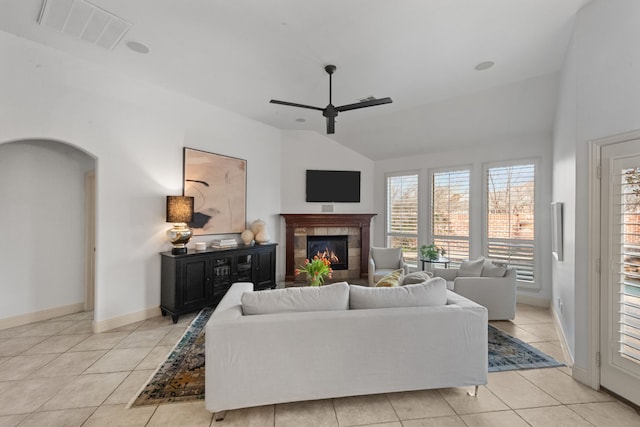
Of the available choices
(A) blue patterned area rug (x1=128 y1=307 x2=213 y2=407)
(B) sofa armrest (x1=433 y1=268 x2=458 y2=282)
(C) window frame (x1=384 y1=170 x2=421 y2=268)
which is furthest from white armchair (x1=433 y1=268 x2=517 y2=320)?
(A) blue patterned area rug (x1=128 y1=307 x2=213 y2=407)

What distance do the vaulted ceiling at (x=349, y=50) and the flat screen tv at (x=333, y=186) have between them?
1817 mm

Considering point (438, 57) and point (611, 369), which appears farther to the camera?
point (438, 57)

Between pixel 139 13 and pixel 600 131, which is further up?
pixel 139 13

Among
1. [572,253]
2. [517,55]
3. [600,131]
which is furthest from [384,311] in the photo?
[517,55]

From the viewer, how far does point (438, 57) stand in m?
3.24

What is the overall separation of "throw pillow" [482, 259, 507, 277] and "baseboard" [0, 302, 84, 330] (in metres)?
5.82

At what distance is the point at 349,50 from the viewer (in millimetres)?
3121

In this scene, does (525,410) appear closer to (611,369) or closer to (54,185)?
(611,369)

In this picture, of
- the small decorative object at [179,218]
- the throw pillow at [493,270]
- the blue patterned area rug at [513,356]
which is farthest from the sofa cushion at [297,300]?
the throw pillow at [493,270]

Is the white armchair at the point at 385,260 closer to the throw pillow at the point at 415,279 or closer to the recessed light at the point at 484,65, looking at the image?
the throw pillow at the point at 415,279

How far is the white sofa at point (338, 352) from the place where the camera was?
1.97 metres

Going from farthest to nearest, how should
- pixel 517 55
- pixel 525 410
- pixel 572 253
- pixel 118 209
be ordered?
pixel 118 209 → pixel 517 55 → pixel 572 253 → pixel 525 410

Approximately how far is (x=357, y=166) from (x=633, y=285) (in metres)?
4.98

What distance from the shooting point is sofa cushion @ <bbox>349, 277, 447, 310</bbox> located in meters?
2.27
